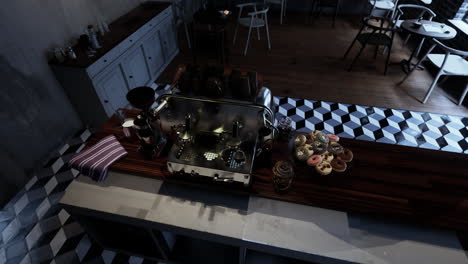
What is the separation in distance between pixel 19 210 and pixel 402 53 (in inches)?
255

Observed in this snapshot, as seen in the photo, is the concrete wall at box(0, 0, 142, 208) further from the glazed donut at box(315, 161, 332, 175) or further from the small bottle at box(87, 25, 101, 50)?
the glazed donut at box(315, 161, 332, 175)

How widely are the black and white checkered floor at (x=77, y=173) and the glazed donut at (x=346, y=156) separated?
165 centimetres

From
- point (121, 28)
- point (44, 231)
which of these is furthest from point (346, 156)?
point (121, 28)

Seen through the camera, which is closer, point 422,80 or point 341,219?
point 341,219

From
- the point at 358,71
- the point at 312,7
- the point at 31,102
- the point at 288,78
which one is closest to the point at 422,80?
the point at 358,71

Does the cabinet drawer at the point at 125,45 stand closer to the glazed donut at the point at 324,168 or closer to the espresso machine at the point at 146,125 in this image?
the espresso machine at the point at 146,125

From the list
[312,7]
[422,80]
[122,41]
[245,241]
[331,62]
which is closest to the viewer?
[245,241]

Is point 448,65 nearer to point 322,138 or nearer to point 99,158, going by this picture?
point 322,138

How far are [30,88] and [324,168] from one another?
296 centimetres

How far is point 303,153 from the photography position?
4.88 feet

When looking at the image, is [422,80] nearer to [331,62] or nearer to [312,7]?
[331,62]

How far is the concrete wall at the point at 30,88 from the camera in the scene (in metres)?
2.25

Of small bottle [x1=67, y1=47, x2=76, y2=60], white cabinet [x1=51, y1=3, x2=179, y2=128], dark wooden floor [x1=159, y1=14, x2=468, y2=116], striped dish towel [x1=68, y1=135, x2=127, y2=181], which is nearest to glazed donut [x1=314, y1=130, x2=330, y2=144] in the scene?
striped dish towel [x1=68, y1=135, x2=127, y2=181]

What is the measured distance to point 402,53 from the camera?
15.4 feet
